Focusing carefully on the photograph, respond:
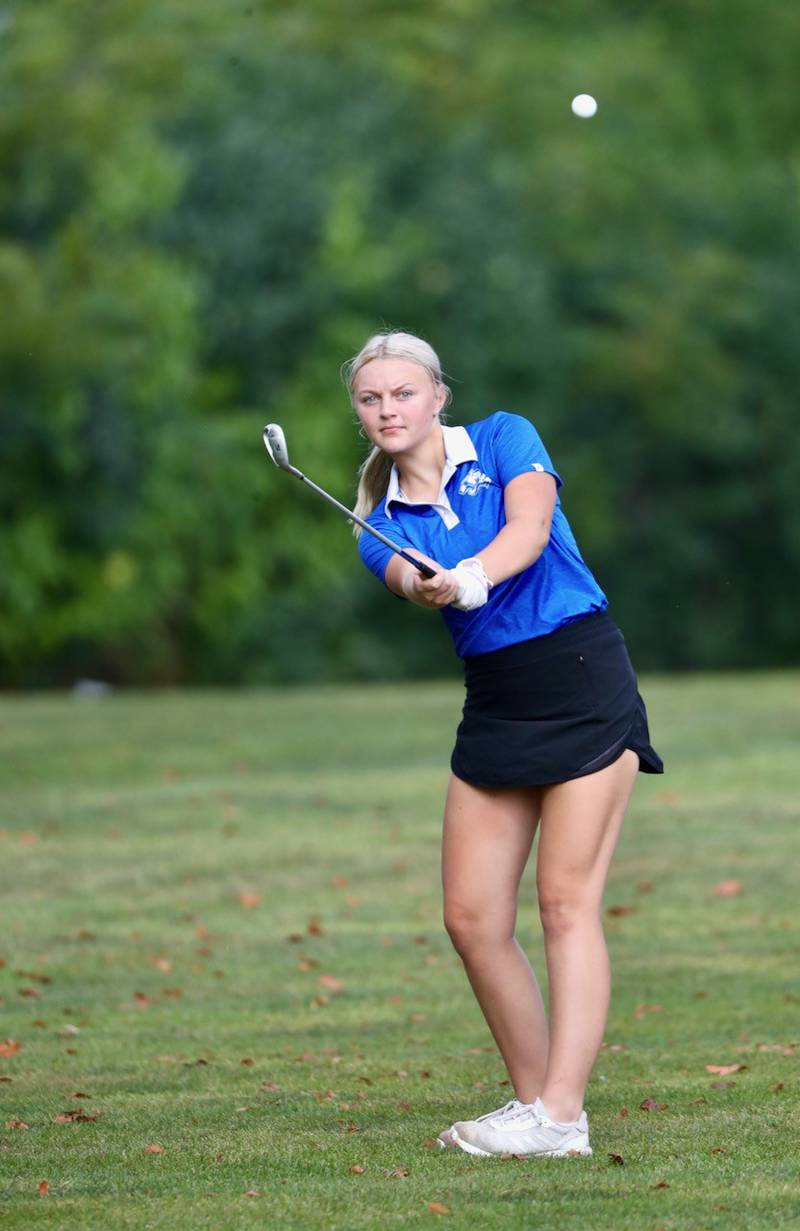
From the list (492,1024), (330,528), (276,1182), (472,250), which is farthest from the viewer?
(472,250)

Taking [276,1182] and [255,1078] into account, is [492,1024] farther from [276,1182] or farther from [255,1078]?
[255,1078]

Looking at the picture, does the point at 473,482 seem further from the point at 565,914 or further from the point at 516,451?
the point at 565,914

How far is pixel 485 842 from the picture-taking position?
209 inches

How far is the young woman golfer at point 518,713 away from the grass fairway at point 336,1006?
13.8 inches

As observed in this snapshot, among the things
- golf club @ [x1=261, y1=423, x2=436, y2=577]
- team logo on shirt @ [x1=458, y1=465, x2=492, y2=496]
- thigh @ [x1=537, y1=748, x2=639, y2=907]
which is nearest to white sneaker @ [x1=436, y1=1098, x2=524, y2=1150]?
thigh @ [x1=537, y1=748, x2=639, y2=907]

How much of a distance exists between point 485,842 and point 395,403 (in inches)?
43.9

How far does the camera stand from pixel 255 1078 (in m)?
6.62

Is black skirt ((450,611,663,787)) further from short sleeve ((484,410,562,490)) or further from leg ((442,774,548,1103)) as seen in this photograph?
short sleeve ((484,410,562,490))

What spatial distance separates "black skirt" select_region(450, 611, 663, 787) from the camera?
520cm

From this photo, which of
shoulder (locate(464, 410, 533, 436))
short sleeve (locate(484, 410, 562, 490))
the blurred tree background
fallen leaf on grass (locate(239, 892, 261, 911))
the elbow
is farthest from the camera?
the blurred tree background

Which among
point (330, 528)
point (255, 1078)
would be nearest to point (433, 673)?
point (330, 528)

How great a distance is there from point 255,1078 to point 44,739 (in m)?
14.0

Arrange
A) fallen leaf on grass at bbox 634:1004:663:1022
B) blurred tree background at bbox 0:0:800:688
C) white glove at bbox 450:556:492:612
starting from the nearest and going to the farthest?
white glove at bbox 450:556:492:612 → fallen leaf on grass at bbox 634:1004:663:1022 → blurred tree background at bbox 0:0:800:688

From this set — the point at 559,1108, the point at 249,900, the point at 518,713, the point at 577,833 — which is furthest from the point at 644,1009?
the point at 249,900
